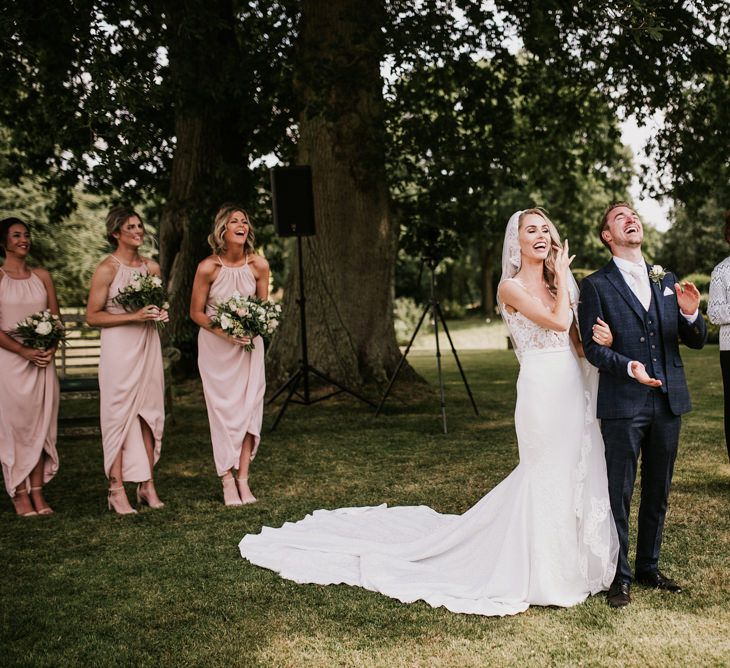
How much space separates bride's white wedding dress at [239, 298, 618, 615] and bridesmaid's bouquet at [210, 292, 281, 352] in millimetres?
2176

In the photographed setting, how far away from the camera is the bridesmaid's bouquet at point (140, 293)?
6.47 metres

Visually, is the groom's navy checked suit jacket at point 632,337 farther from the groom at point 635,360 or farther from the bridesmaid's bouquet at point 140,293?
the bridesmaid's bouquet at point 140,293

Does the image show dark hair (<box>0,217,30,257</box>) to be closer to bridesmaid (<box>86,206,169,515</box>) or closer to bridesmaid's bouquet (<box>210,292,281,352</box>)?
bridesmaid (<box>86,206,169,515</box>)

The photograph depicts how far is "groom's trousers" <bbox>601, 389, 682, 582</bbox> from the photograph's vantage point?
4156mm

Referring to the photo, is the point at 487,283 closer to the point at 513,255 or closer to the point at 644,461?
the point at 513,255

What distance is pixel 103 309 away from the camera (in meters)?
6.61

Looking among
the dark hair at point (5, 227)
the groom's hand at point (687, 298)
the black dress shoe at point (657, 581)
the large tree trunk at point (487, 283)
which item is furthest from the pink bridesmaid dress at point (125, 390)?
the large tree trunk at point (487, 283)

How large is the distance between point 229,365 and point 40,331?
1545 millimetres

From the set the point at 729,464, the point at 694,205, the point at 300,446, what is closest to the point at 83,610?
the point at 300,446

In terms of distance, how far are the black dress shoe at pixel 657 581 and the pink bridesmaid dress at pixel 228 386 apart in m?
3.38

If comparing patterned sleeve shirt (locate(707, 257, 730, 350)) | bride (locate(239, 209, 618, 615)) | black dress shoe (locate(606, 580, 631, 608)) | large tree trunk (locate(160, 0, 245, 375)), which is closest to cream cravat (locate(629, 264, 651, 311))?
bride (locate(239, 209, 618, 615))

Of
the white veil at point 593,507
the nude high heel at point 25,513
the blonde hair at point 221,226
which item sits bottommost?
the nude high heel at point 25,513

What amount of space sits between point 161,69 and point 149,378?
6561 millimetres

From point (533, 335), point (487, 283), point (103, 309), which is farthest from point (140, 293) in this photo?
point (487, 283)
